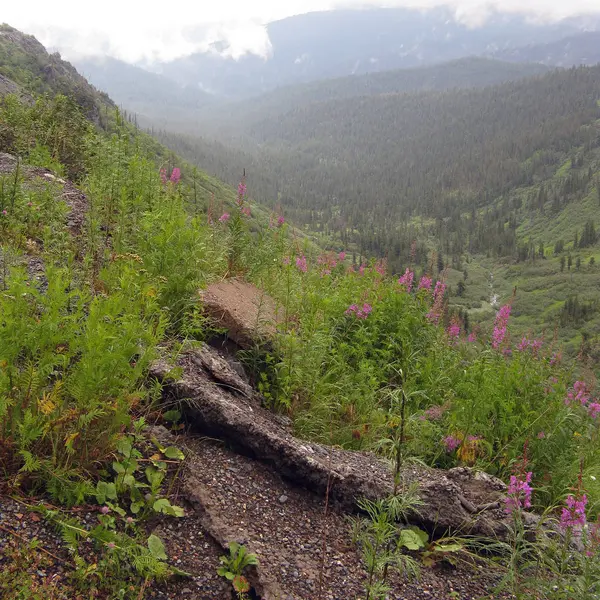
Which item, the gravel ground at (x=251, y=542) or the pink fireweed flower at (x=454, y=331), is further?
the pink fireweed flower at (x=454, y=331)

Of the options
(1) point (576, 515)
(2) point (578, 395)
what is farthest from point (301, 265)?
(1) point (576, 515)

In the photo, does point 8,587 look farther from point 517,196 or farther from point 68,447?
point 517,196

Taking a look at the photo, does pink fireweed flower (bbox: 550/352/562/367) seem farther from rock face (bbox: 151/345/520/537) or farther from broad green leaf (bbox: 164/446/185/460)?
broad green leaf (bbox: 164/446/185/460)

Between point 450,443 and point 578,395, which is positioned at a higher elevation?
point 450,443

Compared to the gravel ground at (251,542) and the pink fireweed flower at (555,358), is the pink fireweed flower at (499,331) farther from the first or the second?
the gravel ground at (251,542)

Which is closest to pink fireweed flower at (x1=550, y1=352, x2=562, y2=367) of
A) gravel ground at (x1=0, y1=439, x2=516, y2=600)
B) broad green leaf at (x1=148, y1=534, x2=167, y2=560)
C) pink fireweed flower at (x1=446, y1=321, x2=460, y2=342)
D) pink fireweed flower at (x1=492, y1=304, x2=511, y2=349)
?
pink fireweed flower at (x1=492, y1=304, x2=511, y2=349)

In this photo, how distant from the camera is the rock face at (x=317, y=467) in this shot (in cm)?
366

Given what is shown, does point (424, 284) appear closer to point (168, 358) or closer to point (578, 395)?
point (578, 395)

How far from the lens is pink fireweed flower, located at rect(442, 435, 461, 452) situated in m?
5.02

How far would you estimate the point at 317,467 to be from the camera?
12.0 ft

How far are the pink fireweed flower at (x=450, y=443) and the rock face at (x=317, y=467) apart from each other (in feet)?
3.12

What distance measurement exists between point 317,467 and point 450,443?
200cm

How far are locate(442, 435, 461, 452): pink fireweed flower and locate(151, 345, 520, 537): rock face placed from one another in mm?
950

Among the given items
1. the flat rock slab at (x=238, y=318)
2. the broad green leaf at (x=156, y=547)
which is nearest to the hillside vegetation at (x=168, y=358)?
the broad green leaf at (x=156, y=547)
